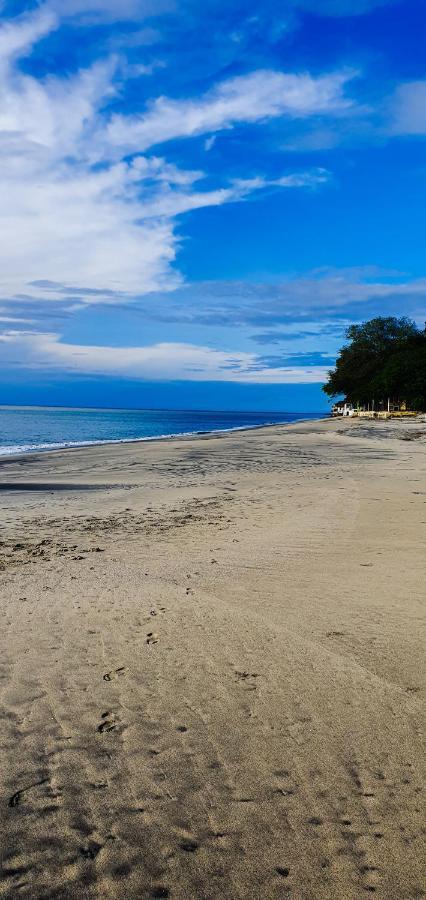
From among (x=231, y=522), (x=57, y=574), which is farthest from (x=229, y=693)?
(x=231, y=522)

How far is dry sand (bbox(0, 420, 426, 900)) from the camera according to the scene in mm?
2611

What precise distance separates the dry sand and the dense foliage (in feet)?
244

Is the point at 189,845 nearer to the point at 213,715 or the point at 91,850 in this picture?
the point at 91,850

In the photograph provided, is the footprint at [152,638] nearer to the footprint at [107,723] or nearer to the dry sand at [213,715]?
the dry sand at [213,715]

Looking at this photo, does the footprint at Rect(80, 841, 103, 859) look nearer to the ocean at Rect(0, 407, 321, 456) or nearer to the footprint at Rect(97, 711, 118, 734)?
the footprint at Rect(97, 711, 118, 734)

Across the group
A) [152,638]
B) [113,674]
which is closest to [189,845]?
[113,674]

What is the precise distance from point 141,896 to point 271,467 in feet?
56.3

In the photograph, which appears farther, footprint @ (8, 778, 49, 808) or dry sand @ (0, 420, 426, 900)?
footprint @ (8, 778, 49, 808)

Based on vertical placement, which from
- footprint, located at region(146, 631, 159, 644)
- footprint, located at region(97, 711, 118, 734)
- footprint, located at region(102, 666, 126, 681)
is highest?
footprint, located at region(146, 631, 159, 644)

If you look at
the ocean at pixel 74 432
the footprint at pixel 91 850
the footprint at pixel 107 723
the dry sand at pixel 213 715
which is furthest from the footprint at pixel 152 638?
the ocean at pixel 74 432

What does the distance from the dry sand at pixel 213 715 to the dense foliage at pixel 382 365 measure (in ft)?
244

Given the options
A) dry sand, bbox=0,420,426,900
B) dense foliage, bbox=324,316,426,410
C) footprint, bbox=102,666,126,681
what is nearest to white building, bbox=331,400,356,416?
dense foliage, bbox=324,316,426,410

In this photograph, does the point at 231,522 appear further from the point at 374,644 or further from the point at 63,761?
the point at 63,761

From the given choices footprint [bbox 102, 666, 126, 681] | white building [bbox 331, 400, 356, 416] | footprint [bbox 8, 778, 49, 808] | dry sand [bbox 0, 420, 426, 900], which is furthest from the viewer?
white building [bbox 331, 400, 356, 416]
